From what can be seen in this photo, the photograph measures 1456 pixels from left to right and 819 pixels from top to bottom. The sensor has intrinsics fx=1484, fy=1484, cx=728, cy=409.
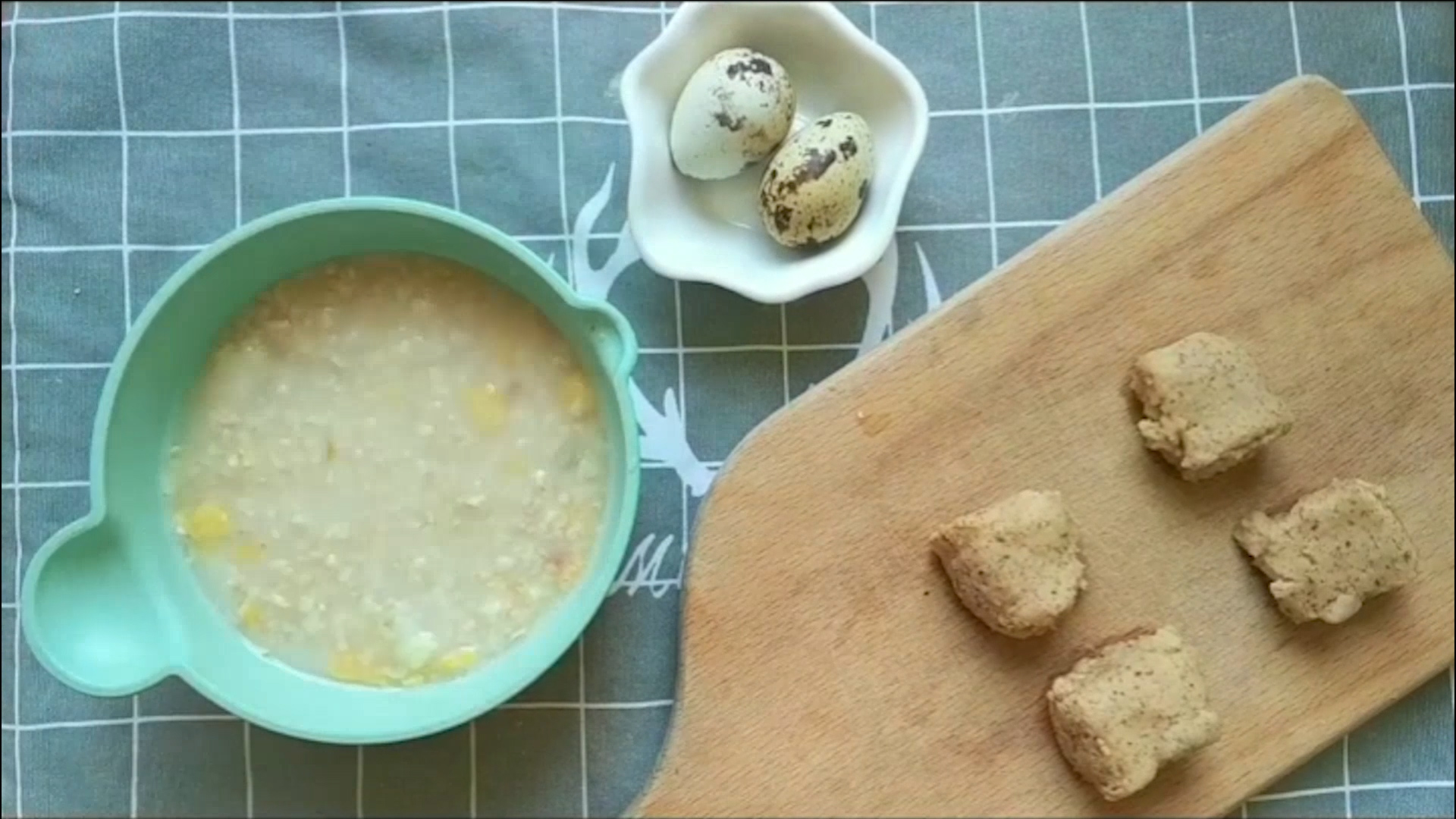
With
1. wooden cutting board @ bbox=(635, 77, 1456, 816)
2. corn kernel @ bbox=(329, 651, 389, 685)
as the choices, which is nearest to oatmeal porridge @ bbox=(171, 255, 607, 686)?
corn kernel @ bbox=(329, 651, 389, 685)

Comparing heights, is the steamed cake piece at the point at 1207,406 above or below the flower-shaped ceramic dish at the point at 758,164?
below

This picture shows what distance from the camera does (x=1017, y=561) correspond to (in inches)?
41.6

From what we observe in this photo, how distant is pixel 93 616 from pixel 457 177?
0.42 m

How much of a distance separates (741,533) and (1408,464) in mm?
521

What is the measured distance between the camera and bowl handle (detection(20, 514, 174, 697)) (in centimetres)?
96

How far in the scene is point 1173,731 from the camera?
1062mm

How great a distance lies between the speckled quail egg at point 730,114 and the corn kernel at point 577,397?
0.17m

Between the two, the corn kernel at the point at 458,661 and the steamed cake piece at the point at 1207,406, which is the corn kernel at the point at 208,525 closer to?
the corn kernel at the point at 458,661

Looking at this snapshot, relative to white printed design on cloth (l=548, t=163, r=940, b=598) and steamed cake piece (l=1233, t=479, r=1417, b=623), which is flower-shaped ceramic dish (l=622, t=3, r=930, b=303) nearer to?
white printed design on cloth (l=548, t=163, r=940, b=598)

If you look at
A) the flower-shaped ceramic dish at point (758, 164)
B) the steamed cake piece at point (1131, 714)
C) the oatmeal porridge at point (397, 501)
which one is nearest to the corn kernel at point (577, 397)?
the oatmeal porridge at point (397, 501)

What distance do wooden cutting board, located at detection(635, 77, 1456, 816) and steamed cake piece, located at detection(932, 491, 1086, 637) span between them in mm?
29

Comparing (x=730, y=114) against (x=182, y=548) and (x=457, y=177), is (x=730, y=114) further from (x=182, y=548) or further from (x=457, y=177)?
(x=182, y=548)

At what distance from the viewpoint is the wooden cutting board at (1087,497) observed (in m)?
1.08

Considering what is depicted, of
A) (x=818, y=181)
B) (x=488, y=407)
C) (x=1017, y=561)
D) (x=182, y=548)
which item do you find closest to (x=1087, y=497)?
(x=1017, y=561)
